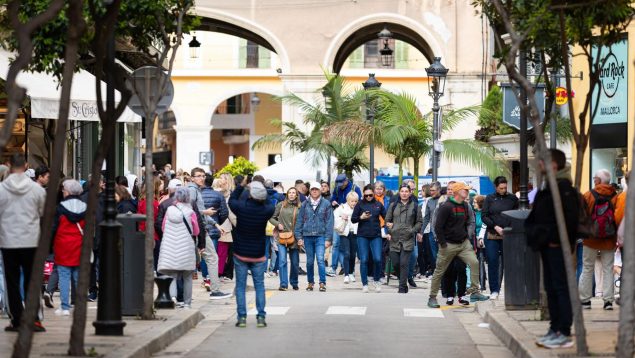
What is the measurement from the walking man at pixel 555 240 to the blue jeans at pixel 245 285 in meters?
4.77

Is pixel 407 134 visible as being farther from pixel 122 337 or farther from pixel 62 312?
pixel 122 337

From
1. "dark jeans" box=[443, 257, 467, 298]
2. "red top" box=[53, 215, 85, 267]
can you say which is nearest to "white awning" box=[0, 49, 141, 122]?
"red top" box=[53, 215, 85, 267]

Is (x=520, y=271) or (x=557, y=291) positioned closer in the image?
(x=557, y=291)

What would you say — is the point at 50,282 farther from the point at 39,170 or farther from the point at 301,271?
the point at 301,271

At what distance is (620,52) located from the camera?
2944 cm

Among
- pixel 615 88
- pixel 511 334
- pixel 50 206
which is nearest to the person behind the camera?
pixel 50 206

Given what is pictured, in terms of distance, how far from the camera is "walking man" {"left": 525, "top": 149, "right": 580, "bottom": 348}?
13211 millimetres

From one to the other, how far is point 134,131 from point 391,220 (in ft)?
73.7

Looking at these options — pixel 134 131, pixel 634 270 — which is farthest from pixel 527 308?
pixel 134 131

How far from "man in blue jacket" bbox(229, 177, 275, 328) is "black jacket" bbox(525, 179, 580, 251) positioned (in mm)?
4848

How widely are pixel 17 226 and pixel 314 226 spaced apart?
10759 millimetres

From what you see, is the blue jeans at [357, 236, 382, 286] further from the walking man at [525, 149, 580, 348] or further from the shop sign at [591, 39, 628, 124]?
the walking man at [525, 149, 580, 348]

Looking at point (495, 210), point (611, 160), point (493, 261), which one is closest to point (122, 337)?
point (493, 261)

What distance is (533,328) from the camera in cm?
1544
